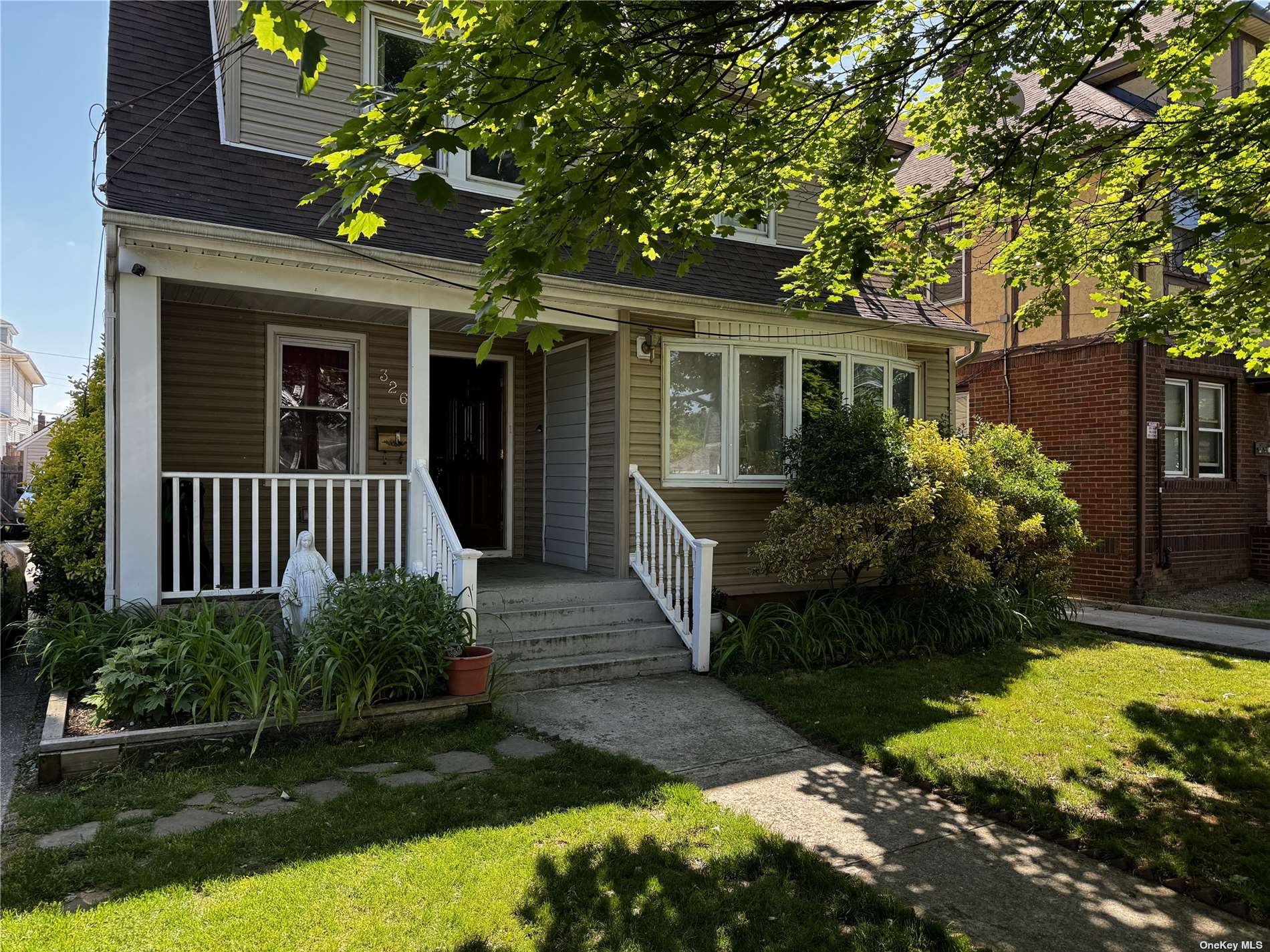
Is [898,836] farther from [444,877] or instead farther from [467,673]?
[467,673]

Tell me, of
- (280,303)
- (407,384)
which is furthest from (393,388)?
(280,303)

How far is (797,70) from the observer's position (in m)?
5.27

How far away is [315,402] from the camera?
26.1 feet

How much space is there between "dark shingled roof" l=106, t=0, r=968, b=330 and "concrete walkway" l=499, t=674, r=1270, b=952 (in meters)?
3.37

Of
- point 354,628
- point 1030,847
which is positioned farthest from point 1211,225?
point 354,628

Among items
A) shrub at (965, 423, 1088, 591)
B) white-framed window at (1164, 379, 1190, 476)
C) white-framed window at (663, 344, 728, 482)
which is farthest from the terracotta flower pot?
white-framed window at (1164, 379, 1190, 476)

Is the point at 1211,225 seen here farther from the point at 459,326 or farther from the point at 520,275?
the point at 459,326

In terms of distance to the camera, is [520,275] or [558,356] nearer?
[520,275]

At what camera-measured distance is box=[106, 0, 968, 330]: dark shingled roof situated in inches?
251

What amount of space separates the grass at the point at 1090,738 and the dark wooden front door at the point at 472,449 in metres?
4.03

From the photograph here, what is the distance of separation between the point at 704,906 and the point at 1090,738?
342 cm

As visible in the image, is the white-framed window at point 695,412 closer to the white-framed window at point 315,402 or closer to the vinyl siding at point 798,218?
the vinyl siding at point 798,218

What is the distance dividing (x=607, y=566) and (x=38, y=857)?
519 cm

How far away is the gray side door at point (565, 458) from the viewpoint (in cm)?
841
